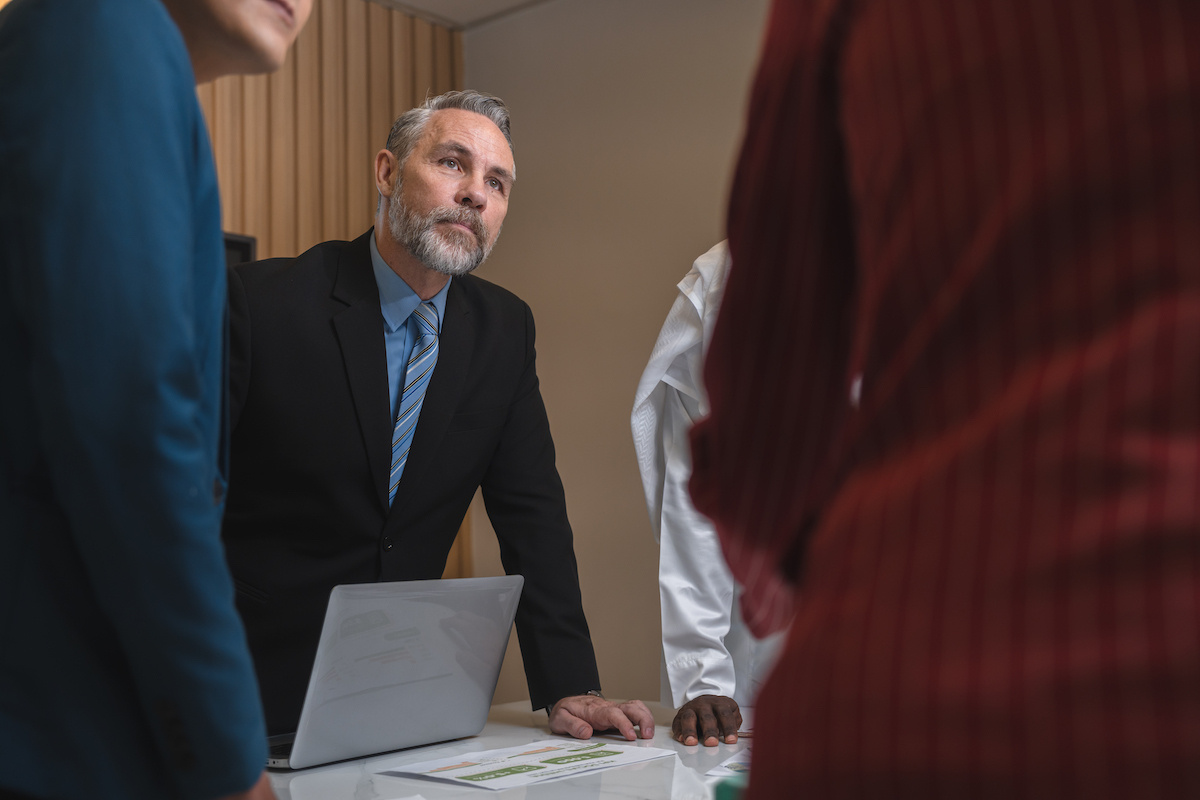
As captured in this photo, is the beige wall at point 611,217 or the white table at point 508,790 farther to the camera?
the beige wall at point 611,217

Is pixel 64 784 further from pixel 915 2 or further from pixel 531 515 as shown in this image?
pixel 531 515

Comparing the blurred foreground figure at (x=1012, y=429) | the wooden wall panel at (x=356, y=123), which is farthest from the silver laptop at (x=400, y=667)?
the wooden wall panel at (x=356, y=123)

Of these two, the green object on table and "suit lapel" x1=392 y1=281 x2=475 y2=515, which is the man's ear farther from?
the green object on table

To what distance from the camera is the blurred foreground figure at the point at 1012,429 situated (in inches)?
14.9

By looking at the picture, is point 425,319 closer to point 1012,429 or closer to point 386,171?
point 386,171

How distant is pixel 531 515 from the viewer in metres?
2.20

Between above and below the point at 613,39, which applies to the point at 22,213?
below

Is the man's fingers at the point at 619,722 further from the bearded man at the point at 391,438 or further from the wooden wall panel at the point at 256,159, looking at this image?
the wooden wall panel at the point at 256,159

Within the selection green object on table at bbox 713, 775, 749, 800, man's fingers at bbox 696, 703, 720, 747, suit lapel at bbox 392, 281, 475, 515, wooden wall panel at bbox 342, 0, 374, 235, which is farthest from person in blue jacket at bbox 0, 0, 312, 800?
wooden wall panel at bbox 342, 0, 374, 235

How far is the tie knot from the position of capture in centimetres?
224

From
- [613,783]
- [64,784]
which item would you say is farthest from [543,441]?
[64,784]

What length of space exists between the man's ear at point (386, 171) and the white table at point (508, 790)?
4.44ft

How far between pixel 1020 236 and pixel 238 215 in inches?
151

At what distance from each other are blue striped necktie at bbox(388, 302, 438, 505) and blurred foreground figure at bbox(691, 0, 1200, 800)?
1.72 meters
